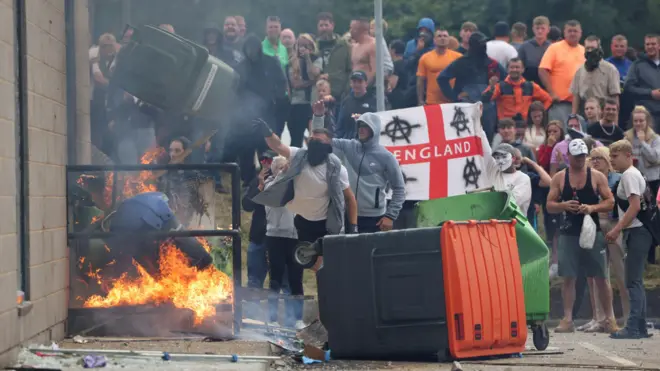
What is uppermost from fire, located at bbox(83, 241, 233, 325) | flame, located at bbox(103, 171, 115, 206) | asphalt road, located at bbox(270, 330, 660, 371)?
flame, located at bbox(103, 171, 115, 206)

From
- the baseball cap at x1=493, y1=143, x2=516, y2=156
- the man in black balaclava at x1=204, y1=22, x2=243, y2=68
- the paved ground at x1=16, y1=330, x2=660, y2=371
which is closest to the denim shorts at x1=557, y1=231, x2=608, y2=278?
the baseball cap at x1=493, y1=143, x2=516, y2=156

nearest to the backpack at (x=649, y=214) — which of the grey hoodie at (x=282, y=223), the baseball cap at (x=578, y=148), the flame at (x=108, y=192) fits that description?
the baseball cap at (x=578, y=148)

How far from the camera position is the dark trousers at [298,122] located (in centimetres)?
1733

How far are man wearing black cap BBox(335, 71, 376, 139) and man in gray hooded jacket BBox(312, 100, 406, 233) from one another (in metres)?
3.06

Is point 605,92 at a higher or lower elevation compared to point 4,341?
higher

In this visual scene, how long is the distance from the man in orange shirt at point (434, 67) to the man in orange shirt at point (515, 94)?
70cm

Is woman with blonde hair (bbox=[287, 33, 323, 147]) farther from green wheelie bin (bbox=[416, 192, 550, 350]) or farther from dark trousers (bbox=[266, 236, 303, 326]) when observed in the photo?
green wheelie bin (bbox=[416, 192, 550, 350])

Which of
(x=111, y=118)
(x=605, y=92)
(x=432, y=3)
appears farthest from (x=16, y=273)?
(x=432, y=3)

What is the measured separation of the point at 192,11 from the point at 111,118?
2.44 meters

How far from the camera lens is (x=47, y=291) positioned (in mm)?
9836

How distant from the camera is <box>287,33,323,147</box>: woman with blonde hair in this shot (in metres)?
17.3

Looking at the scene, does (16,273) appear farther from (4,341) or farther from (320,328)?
(320,328)

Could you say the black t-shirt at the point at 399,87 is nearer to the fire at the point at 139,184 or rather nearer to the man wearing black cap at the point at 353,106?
the man wearing black cap at the point at 353,106

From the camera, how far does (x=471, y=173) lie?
590 inches
